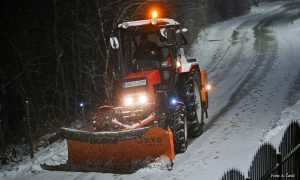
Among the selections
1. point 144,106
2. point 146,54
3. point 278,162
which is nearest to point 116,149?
point 144,106

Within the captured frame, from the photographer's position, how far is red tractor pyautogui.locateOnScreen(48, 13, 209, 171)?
302 inches

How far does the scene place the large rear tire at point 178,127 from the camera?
7.87m

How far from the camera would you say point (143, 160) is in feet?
24.5

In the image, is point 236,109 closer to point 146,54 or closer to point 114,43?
point 146,54

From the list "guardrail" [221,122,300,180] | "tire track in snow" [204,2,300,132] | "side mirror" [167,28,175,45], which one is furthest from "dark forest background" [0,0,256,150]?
"guardrail" [221,122,300,180]

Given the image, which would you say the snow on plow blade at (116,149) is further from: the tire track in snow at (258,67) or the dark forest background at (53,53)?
the dark forest background at (53,53)

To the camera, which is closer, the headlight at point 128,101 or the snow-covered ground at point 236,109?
the snow-covered ground at point 236,109

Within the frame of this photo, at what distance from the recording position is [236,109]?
11328 millimetres

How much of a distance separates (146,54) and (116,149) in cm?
222

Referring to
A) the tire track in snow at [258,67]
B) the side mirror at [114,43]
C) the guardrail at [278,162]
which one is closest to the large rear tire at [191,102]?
the tire track in snow at [258,67]

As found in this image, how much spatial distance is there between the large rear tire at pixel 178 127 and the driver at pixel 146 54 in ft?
4.24

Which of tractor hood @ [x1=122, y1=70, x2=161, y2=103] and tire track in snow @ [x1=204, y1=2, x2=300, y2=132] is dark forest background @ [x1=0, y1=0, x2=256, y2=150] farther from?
tractor hood @ [x1=122, y1=70, x2=161, y2=103]

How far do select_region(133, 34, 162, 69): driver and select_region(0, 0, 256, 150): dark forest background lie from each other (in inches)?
176

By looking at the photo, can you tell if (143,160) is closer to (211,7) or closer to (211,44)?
(211,44)
